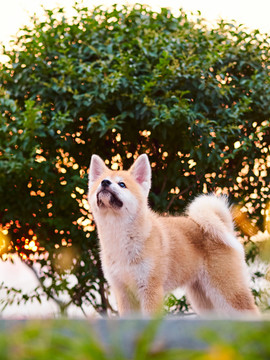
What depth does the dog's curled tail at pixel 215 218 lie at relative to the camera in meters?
4.13

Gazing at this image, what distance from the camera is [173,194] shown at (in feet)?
17.8

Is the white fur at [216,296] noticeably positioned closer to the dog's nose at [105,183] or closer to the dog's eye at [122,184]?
the dog's eye at [122,184]

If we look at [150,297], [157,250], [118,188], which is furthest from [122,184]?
[150,297]

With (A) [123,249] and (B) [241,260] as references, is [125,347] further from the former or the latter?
(B) [241,260]

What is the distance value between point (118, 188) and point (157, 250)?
54 centimetres

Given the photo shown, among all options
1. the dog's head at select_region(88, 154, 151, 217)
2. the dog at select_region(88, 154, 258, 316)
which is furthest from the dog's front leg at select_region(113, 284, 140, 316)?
the dog's head at select_region(88, 154, 151, 217)

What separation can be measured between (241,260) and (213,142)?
1.30m

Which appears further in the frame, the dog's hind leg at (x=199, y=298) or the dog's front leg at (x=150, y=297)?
the dog's hind leg at (x=199, y=298)

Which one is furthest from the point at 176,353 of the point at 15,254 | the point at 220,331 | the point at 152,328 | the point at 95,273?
the point at 15,254

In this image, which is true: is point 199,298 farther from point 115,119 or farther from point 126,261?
point 115,119

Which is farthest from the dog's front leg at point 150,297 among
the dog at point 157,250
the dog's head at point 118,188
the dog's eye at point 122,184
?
the dog's eye at point 122,184

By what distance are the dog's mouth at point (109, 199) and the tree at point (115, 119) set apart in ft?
4.07

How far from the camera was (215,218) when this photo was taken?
4.21 m

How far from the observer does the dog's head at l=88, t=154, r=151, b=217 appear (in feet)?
12.2
